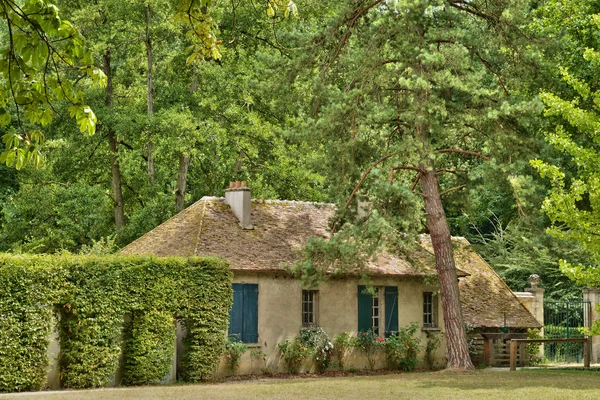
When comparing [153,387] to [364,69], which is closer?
[153,387]

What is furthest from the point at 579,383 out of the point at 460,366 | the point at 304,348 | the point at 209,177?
the point at 209,177

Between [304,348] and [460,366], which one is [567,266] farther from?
[304,348]

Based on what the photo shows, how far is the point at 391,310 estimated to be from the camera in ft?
103

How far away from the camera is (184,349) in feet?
86.7

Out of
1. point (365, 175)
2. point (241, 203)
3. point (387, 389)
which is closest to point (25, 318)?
point (387, 389)

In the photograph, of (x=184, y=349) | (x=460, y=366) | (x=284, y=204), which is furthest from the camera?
(x=284, y=204)

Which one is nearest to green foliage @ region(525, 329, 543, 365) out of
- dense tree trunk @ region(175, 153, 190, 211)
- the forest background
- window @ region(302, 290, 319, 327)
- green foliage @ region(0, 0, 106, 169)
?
the forest background

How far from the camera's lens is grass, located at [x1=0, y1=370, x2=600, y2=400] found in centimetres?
2058

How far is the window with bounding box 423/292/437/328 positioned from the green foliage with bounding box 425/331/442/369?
16.6 inches

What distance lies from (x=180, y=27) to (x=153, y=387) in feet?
48.9

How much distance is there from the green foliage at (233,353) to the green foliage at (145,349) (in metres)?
2.60

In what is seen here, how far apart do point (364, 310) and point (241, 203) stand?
199 inches

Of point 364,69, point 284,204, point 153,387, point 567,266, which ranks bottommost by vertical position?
point 153,387

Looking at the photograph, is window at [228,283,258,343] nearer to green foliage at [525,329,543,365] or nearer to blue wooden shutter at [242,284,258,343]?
blue wooden shutter at [242,284,258,343]
